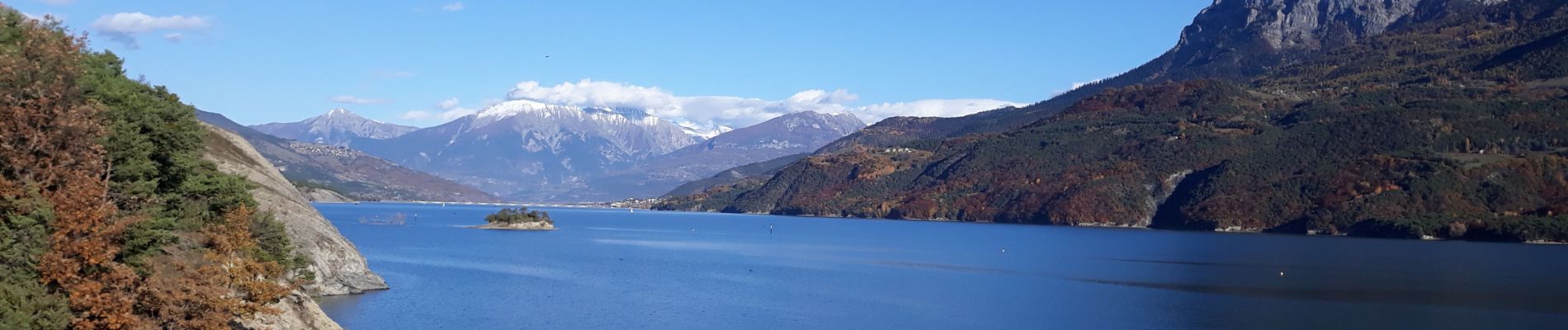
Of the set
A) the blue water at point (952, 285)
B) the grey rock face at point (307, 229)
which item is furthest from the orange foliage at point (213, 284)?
the grey rock face at point (307, 229)

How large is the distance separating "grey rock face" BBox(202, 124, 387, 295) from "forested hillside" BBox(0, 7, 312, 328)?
17368mm

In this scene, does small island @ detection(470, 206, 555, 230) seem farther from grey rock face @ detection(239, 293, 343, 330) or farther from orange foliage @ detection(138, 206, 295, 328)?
orange foliage @ detection(138, 206, 295, 328)

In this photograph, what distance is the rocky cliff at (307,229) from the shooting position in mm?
54438

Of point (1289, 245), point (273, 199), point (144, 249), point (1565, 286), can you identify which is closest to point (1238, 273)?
point (1565, 286)

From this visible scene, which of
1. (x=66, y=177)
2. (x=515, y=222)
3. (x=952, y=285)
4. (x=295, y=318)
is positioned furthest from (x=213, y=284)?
(x=515, y=222)

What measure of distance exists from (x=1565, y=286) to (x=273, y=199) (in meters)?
66.1

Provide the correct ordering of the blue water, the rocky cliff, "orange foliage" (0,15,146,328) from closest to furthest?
"orange foliage" (0,15,146,328) → the rocky cliff → the blue water

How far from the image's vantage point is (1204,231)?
168 meters

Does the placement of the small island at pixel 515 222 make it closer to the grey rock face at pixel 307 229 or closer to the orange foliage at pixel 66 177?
the grey rock face at pixel 307 229

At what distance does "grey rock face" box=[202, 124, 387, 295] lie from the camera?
54.5 m

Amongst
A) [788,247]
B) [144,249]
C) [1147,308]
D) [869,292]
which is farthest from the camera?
[788,247]

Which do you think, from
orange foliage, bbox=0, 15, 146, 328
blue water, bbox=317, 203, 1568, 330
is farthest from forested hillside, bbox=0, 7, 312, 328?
blue water, bbox=317, 203, 1568, 330

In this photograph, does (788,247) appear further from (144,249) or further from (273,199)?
(144,249)

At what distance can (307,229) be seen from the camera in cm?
5578
